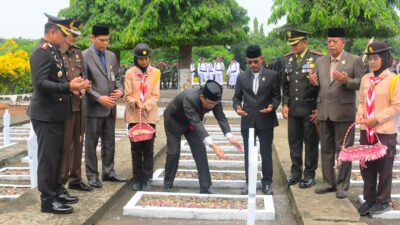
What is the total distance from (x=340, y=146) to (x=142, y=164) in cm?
259

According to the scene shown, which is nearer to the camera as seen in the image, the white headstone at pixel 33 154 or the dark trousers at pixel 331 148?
the dark trousers at pixel 331 148

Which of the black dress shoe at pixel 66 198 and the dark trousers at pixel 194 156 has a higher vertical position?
the dark trousers at pixel 194 156

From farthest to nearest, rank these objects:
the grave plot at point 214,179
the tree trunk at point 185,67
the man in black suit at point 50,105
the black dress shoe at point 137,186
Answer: the tree trunk at point 185,67, the grave plot at point 214,179, the black dress shoe at point 137,186, the man in black suit at point 50,105

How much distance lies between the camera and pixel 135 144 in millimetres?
6211

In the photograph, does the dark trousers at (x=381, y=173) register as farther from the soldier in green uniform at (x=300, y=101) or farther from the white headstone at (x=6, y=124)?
the white headstone at (x=6, y=124)

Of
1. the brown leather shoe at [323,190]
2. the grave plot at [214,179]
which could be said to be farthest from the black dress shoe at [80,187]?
the brown leather shoe at [323,190]

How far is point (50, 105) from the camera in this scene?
4633 millimetres

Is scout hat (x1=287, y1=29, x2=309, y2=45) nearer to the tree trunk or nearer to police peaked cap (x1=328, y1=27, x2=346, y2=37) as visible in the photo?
police peaked cap (x1=328, y1=27, x2=346, y2=37)

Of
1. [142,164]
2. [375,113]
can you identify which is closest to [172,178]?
[142,164]

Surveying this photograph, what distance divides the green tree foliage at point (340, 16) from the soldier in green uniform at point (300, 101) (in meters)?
9.18

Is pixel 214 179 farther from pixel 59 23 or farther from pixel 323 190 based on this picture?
pixel 59 23

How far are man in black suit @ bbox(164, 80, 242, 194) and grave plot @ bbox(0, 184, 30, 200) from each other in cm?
190

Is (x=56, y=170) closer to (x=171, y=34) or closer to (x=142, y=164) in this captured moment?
(x=142, y=164)

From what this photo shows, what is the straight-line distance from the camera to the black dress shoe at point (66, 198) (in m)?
5.06
